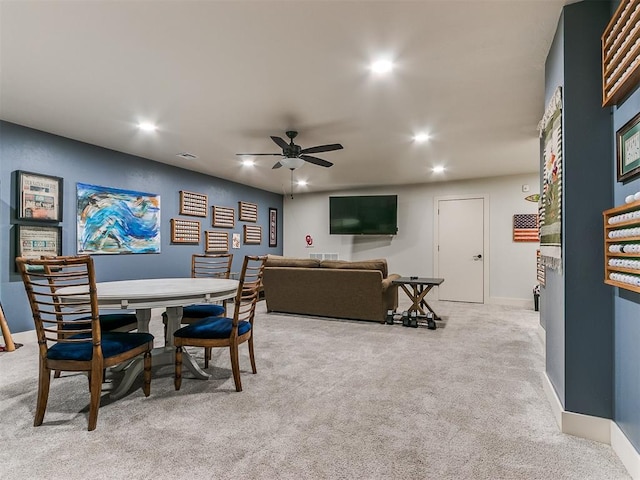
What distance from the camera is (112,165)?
4.62m

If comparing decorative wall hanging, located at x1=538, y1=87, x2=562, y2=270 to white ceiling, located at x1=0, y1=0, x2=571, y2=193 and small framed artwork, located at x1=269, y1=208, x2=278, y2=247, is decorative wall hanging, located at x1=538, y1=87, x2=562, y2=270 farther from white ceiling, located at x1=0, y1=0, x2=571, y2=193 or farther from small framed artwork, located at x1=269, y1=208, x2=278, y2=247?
small framed artwork, located at x1=269, y1=208, x2=278, y2=247

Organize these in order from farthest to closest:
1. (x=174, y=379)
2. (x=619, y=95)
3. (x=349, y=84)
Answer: (x=349, y=84) → (x=174, y=379) → (x=619, y=95)

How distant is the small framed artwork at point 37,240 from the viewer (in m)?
3.64

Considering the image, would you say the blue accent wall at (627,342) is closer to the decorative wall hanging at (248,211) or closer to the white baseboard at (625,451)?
the white baseboard at (625,451)

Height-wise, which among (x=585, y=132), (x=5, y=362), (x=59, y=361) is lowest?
(x=5, y=362)

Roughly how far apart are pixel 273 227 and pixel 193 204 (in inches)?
98.9

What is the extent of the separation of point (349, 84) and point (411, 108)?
2.56ft

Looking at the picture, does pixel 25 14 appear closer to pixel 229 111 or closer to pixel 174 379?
pixel 229 111

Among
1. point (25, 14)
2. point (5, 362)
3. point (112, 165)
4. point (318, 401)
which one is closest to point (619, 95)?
point (318, 401)

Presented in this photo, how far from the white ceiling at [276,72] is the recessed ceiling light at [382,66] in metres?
0.08

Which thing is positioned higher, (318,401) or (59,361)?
A: (59,361)

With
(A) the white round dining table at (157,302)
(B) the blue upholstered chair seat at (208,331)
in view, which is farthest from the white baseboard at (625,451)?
(A) the white round dining table at (157,302)

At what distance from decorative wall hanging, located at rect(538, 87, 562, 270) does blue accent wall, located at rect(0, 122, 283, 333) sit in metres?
4.83

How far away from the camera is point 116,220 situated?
15.2 feet
